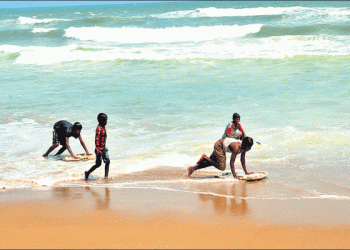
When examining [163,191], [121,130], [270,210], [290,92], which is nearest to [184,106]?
[121,130]

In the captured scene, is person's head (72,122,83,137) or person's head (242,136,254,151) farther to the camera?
person's head (72,122,83,137)

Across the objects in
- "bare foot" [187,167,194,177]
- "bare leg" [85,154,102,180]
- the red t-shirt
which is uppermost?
the red t-shirt

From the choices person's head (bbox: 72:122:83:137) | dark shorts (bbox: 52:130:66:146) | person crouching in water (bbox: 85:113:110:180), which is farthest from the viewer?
dark shorts (bbox: 52:130:66:146)

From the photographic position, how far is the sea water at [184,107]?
7.01 metres

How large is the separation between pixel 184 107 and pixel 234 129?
5.02 m

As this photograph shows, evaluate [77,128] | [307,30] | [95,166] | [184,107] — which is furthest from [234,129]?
[307,30]

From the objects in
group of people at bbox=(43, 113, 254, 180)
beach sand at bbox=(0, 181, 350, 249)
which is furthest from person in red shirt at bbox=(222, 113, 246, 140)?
beach sand at bbox=(0, 181, 350, 249)

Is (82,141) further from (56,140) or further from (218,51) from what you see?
(218,51)

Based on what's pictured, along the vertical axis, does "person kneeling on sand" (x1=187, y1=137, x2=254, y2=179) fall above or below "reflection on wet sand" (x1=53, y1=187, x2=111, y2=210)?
above

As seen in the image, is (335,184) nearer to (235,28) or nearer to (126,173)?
(126,173)

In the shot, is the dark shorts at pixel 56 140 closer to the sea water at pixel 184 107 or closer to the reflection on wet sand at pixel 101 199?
the sea water at pixel 184 107

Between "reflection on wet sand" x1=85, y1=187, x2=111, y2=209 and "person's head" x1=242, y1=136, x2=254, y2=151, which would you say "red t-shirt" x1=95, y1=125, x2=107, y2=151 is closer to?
"reflection on wet sand" x1=85, y1=187, x2=111, y2=209

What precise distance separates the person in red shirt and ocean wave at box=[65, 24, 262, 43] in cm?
2360

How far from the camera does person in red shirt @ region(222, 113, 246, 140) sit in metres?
7.05
